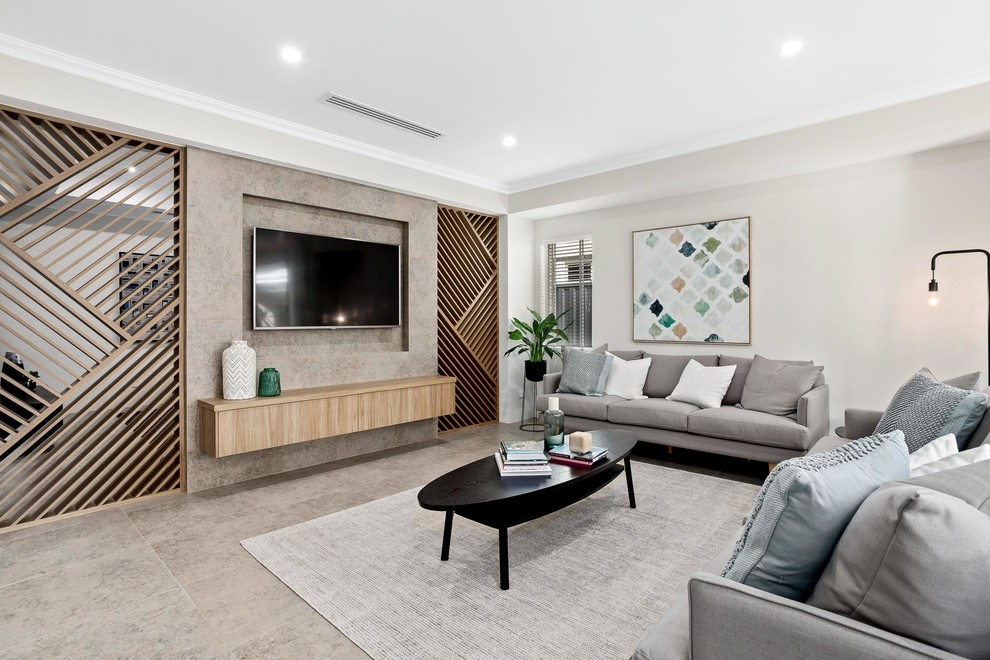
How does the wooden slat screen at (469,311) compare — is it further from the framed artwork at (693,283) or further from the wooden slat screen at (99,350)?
the wooden slat screen at (99,350)

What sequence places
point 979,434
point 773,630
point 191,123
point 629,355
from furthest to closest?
point 629,355
point 191,123
point 979,434
point 773,630

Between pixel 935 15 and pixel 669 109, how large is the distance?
1466mm

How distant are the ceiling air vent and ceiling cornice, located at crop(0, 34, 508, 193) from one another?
562mm

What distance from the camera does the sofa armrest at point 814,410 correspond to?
357 centimetres

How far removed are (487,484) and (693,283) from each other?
3.34 m

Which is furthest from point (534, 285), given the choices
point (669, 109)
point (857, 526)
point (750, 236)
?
point (857, 526)

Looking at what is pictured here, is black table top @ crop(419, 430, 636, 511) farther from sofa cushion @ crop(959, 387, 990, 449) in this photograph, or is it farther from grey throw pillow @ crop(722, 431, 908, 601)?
sofa cushion @ crop(959, 387, 990, 449)

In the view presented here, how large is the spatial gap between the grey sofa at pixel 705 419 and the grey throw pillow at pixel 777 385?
67 millimetres

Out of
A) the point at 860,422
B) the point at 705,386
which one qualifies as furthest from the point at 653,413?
the point at 860,422

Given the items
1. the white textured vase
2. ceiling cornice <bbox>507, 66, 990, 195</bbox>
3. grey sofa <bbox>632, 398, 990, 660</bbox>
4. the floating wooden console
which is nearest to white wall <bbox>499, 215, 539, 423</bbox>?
ceiling cornice <bbox>507, 66, 990, 195</bbox>

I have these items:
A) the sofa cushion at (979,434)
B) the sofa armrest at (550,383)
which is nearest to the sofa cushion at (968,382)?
the sofa cushion at (979,434)

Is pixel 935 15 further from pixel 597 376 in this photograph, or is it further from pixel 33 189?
pixel 33 189

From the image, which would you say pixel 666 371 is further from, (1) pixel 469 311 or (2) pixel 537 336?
(1) pixel 469 311

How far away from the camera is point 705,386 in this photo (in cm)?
429
